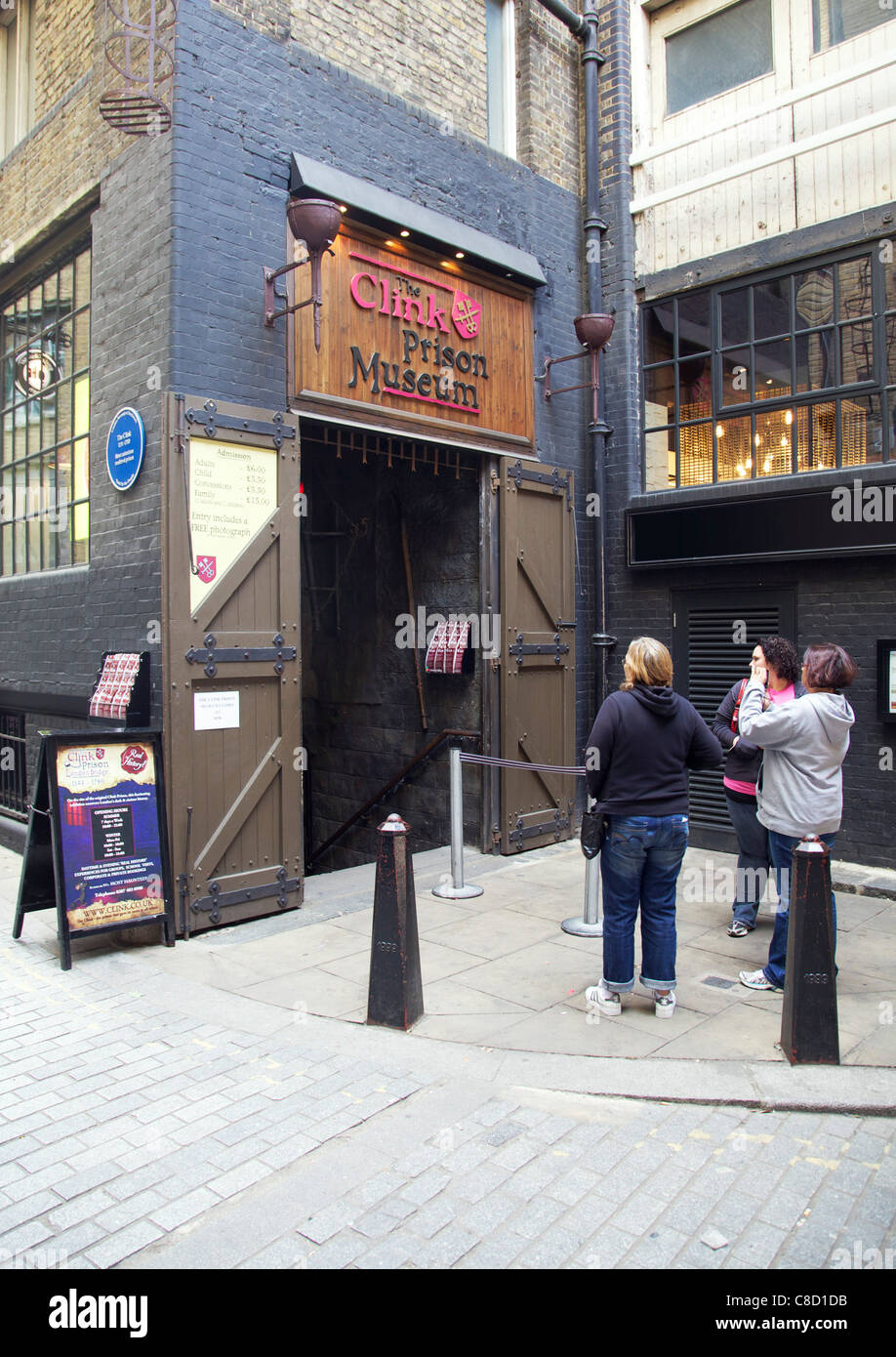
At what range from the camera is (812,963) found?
13.6 feet

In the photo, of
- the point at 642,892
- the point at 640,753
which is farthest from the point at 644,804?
the point at 642,892

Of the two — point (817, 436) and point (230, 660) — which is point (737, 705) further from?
point (230, 660)

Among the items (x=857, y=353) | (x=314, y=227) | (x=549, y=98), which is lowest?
(x=857, y=353)

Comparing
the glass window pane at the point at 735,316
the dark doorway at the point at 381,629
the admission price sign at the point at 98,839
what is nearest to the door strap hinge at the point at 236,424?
the dark doorway at the point at 381,629

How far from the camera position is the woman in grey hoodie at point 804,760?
4918 millimetres

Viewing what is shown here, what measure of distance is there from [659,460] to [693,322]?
1261 millimetres

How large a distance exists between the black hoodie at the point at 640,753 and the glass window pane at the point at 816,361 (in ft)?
14.7

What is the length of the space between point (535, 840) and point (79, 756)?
4.39 m

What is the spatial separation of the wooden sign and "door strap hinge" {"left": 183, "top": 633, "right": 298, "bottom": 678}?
1.75 m

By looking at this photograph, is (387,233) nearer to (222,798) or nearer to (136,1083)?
(222,798)

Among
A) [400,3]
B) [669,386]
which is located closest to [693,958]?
[669,386]

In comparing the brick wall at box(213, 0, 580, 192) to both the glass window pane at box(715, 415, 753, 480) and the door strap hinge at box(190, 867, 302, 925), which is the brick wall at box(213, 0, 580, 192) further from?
the door strap hinge at box(190, 867, 302, 925)

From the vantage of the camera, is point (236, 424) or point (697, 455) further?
point (697, 455)

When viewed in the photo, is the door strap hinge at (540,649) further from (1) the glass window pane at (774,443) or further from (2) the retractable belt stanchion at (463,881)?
(1) the glass window pane at (774,443)
